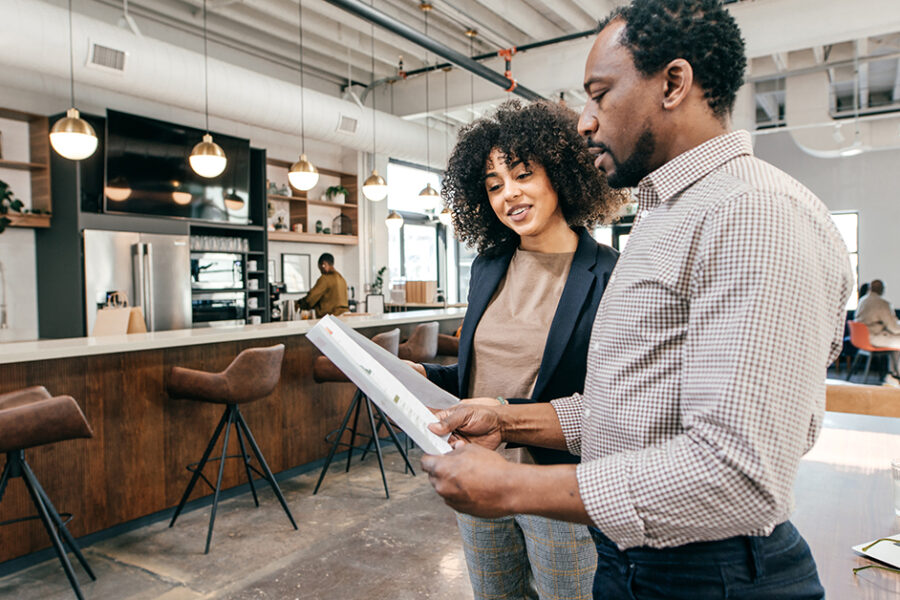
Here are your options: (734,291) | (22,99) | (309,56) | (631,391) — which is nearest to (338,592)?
(631,391)

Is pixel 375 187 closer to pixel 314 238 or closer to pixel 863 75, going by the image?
pixel 314 238

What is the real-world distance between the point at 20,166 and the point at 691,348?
6.61m

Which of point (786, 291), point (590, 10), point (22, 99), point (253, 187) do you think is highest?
point (590, 10)

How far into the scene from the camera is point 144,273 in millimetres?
6020

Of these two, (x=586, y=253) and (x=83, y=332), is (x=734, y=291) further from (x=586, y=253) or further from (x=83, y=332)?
(x=83, y=332)

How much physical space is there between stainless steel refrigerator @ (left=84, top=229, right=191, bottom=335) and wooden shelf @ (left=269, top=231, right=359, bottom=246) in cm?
151

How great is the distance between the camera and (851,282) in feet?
2.28

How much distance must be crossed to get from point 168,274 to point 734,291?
21.2 feet

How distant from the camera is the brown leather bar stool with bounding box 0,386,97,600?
2.34 metres

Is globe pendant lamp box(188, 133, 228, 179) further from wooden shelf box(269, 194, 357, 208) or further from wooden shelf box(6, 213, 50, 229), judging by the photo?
wooden shelf box(269, 194, 357, 208)

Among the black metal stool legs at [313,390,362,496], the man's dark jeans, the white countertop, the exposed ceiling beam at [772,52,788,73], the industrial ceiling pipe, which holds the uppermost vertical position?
the exposed ceiling beam at [772,52,788,73]

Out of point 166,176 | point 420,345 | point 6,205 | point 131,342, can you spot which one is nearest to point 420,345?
point 420,345

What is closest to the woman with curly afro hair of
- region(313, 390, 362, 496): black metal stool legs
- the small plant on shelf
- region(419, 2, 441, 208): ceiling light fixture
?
region(313, 390, 362, 496): black metal stool legs

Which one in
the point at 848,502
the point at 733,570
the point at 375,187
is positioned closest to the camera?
the point at 733,570
